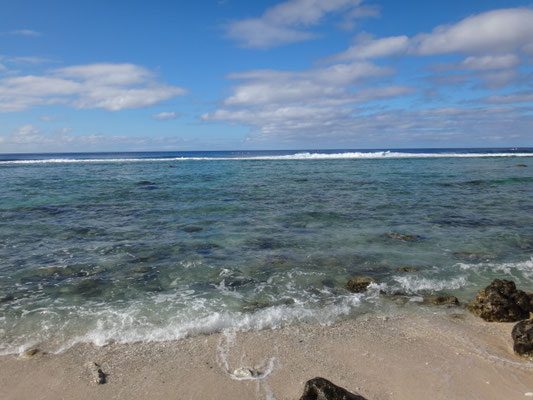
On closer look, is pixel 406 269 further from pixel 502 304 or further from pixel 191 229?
pixel 191 229

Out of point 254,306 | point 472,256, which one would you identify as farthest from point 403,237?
point 254,306

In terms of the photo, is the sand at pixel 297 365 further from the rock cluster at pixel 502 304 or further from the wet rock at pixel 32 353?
the rock cluster at pixel 502 304

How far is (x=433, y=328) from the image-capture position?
570 centimetres

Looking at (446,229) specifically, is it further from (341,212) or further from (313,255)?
(313,255)

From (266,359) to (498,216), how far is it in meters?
12.8

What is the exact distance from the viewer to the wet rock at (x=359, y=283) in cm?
720

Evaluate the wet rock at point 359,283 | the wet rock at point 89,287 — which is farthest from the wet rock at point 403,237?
the wet rock at point 89,287

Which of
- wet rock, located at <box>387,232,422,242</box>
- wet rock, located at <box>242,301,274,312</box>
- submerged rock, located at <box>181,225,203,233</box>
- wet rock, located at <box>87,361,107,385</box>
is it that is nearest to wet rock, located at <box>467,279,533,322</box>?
wet rock, located at <box>242,301,274,312</box>

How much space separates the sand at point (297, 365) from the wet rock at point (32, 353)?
0.08m

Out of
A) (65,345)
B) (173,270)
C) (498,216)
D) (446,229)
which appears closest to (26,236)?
(173,270)

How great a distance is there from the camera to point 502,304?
234 inches

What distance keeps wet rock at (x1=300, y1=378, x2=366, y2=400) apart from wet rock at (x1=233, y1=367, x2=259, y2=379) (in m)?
0.87

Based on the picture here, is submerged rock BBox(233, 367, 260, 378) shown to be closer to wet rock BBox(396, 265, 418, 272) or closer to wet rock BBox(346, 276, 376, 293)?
wet rock BBox(346, 276, 376, 293)

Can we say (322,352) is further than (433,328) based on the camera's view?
No
